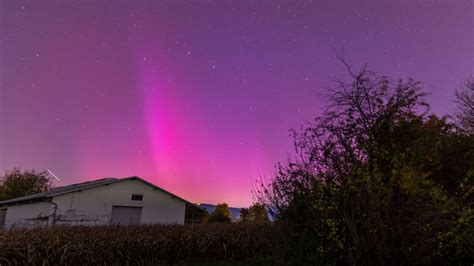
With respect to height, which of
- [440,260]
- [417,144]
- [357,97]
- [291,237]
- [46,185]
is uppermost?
[46,185]

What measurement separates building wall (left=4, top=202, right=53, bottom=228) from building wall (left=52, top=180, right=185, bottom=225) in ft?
2.85

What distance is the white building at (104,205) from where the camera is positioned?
60.1ft

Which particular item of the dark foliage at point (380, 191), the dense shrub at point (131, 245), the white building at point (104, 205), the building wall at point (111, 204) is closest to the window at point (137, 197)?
the white building at point (104, 205)

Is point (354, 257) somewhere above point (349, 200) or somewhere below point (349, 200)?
below

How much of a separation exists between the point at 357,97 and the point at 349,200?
2648 mm

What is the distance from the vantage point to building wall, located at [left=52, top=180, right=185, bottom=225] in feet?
60.4

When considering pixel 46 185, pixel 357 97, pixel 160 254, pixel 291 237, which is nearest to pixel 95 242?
pixel 160 254

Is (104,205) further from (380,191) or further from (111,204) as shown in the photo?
(380,191)

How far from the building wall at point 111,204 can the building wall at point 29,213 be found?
87 cm

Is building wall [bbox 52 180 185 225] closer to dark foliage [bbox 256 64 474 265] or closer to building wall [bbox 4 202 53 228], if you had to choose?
building wall [bbox 4 202 53 228]

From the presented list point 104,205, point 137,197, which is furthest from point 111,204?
point 137,197

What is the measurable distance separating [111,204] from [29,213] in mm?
5776

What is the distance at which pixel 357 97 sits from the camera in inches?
277

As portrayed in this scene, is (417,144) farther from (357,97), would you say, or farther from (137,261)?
(137,261)
